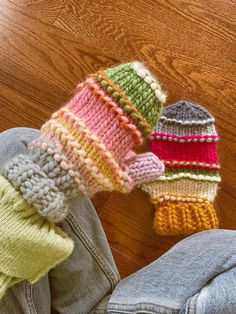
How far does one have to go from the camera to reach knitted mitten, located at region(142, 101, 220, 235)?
2.91 ft

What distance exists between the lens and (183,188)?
2.98 feet

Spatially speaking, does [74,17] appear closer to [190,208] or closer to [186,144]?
[186,144]

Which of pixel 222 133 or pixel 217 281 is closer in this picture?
pixel 217 281

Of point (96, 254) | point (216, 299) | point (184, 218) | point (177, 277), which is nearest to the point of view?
point (216, 299)

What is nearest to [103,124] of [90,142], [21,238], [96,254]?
[90,142]

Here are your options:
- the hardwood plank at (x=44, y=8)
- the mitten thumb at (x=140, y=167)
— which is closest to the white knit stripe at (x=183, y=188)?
the mitten thumb at (x=140, y=167)

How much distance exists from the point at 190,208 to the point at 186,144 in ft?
A: 0.43

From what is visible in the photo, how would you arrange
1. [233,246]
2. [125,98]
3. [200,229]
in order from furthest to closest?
[200,229] → [233,246] → [125,98]

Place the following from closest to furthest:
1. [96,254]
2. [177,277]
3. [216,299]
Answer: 1. [216,299]
2. [177,277]
3. [96,254]

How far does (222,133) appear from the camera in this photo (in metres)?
0.90

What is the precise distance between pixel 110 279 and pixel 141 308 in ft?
0.54

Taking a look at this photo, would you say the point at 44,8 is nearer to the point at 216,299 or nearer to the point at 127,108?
the point at 127,108

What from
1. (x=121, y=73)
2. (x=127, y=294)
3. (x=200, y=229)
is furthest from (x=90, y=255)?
(x=121, y=73)

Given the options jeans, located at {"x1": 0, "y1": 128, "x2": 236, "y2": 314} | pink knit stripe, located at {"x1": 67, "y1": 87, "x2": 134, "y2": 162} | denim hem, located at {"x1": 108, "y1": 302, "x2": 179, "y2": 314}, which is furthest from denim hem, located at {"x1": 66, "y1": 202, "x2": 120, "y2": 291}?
pink knit stripe, located at {"x1": 67, "y1": 87, "x2": 134, "y2": 162}
